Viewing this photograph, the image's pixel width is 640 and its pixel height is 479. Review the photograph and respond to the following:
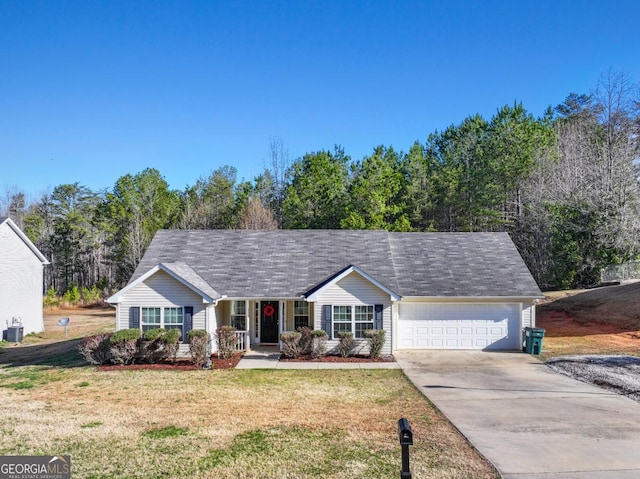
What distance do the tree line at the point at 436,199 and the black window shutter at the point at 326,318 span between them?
18.0 meters

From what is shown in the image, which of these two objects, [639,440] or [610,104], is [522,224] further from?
[639,440]

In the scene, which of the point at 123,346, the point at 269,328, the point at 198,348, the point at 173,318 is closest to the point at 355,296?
the point at 269,328

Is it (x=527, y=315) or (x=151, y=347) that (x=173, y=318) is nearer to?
(x=151, y=347)

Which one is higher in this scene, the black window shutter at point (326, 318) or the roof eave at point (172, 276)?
the roof eave at point (172, 276)

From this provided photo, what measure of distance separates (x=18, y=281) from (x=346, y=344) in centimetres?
1909

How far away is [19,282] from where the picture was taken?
25953mm

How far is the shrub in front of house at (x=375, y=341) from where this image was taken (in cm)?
1778

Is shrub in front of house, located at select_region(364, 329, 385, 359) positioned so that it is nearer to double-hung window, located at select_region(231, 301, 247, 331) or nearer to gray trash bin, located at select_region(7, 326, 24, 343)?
double-hung window, located at select_region(231, 301, 247, 331)

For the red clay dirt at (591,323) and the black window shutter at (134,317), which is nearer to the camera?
the black window shutter at (134,317)

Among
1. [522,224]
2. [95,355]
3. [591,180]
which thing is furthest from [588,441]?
[522,224]

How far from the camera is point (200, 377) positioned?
1481cm

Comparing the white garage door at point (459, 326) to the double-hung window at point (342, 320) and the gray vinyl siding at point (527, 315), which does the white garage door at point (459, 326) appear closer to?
the gray vinyl siding at point (527, 315)

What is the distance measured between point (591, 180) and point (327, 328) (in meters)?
21.7

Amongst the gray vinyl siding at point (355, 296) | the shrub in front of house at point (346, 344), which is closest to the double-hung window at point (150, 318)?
the gray vinyl siding at point (355, 296)
